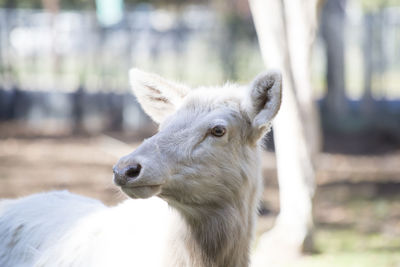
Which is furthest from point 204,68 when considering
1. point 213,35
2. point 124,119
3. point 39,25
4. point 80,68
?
point 39,25

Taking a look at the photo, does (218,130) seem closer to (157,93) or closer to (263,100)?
(263,100)

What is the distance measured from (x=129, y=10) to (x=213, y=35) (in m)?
4.01

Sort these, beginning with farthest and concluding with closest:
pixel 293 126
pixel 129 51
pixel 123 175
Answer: pixel 129 51
pixel 293 126
pixel 123 175

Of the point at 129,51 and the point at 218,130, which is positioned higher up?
the point at 218,130

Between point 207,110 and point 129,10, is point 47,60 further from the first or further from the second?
point 207,110

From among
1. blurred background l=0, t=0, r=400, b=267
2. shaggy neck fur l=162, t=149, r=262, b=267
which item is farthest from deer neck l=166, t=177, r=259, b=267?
blurred background l=0, t=0, r=400, b=267

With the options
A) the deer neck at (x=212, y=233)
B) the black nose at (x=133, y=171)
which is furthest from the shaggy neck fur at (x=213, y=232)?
the black nose at (x=133, y=171)

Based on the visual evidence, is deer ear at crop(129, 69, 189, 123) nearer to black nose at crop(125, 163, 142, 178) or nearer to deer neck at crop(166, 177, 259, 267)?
deer neck at crop(166, 177, 259, 267)

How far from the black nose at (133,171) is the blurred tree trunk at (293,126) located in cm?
351

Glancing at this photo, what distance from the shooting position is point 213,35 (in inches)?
578

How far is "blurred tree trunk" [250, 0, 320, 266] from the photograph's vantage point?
6.16m

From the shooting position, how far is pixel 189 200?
316 centimetres

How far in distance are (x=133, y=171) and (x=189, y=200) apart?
0.46 meters

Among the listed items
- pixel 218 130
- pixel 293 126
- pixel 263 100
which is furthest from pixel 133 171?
pixel 293 126
